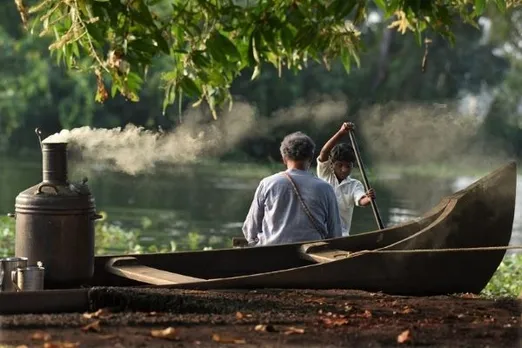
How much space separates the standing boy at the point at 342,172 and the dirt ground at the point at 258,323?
231 centimetres

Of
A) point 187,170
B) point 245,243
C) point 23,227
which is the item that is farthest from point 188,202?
point 23,227

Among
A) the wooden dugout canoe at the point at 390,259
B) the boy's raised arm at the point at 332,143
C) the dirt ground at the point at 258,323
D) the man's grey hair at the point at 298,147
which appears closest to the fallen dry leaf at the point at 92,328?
the dirt ground at the point at 258,323

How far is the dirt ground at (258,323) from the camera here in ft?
21.5

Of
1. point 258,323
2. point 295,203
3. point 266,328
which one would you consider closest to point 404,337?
point 266,328

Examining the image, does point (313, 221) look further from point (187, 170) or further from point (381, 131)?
point (187, 170)

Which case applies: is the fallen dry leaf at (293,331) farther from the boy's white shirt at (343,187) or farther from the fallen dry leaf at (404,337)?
the boy's white shirt at (343,187)

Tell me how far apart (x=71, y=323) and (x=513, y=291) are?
287 inches

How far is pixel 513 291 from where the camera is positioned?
13.3m

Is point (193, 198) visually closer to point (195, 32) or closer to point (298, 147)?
point (298, 147)

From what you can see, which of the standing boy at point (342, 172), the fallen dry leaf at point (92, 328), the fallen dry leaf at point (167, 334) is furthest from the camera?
the standing boy at point (342, 172)

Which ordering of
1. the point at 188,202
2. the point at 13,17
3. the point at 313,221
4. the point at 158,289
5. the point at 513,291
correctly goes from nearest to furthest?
the point at 158,289, the point at 313,221, the point at 513,291, the point at 188,202, the point at 13,17

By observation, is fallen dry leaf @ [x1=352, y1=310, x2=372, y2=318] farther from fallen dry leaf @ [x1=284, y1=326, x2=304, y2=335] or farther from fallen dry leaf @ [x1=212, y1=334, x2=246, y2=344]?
fallen dry leaf @ [x1=212, y1=334, x2=246, y2=344]

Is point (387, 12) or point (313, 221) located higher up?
point (387, 12)

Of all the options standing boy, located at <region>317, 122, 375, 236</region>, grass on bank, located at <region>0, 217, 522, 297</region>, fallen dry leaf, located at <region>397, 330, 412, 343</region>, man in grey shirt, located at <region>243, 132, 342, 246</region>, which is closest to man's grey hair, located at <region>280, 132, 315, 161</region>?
man in grey shirt, located at <region>243, 132, 342, 246</region>
